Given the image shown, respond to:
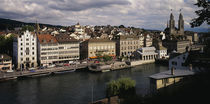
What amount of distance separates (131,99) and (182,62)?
16438 millimetres

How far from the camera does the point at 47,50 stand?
51469mm

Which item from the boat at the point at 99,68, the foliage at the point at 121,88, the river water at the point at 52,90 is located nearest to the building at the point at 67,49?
the boat at the point at 99,68

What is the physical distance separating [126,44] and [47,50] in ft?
87.0

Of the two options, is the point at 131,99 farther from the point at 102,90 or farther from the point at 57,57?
the point at 57,57

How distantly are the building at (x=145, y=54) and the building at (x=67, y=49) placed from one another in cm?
1751

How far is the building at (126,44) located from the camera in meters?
67.0

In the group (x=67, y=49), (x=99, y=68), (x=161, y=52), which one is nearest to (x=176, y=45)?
(x=161, y=52)

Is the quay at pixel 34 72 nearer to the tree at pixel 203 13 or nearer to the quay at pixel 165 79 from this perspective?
the quay at pixel 165 79

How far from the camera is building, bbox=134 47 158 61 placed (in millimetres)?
62094

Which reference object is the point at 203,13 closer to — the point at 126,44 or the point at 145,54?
the point at 145,54

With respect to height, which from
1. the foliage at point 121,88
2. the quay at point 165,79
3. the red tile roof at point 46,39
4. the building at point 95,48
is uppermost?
the red tile roof at point 46,39

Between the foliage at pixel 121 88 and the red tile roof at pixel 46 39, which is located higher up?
the red tile roof at pixel 46 39

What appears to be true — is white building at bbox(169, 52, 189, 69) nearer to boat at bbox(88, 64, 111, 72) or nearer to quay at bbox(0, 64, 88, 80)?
boat at bbox(88, 64, 111, 72)

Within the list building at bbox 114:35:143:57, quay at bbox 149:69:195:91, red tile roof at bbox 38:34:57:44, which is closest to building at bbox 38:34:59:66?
red tile roof at bbox 38:34:57:44
